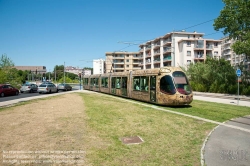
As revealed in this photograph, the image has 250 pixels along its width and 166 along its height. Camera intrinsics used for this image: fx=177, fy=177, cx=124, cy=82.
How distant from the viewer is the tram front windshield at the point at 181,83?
40.0ft

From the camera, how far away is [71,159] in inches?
178

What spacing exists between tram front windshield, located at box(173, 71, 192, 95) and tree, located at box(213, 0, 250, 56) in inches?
483

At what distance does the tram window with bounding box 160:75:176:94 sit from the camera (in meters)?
12.2

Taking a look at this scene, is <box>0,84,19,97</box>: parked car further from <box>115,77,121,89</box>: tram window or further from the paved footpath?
the paved footpath

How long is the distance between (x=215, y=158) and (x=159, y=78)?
8.62 metres

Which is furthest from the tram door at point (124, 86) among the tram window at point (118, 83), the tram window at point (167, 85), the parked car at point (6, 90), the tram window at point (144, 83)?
the parked car at point (6, 90)

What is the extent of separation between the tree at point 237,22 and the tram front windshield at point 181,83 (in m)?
12.3

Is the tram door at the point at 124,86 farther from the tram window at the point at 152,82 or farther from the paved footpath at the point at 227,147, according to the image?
the paved footpath at the point at 227,147

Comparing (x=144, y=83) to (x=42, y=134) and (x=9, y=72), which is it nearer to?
(x=42, y=134)

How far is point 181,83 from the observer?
40.6 ft

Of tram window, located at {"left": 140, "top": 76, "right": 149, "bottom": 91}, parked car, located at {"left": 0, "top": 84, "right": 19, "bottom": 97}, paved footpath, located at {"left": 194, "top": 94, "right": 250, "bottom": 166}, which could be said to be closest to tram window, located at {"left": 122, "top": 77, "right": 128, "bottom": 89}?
tram window, located at {"left": 140, "top": 76, "right": 149, "bottom": 91}

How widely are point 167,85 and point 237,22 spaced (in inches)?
699

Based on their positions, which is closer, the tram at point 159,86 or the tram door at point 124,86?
the tram at point 159,86

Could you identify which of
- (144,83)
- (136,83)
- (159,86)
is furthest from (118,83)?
(159,86)
